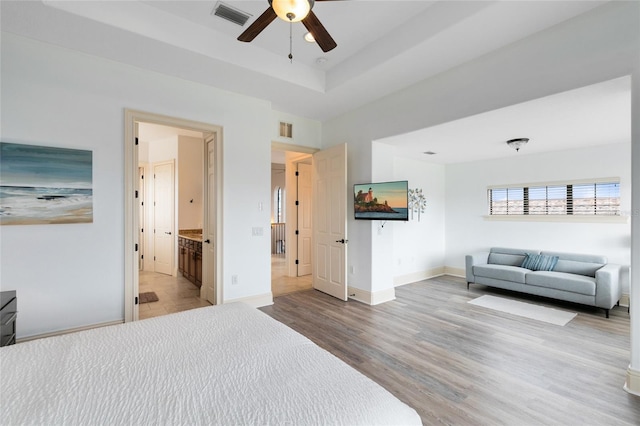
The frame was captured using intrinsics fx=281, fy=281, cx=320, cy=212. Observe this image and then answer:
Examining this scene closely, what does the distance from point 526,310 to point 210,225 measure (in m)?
4.74

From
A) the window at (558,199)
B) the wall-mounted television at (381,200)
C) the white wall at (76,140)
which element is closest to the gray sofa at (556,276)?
the window at (558,199)

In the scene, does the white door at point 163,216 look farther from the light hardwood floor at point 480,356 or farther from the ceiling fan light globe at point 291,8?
the ceiling fan light globe at point 291,8

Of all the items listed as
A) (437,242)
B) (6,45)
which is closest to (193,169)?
(6,45)

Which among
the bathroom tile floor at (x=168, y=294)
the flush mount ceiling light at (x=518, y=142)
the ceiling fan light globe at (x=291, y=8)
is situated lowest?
the bathroom tile floor at (x=168, y=294)

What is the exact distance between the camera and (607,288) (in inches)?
146

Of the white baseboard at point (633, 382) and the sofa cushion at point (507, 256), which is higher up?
the sofa cushion at point (507, 256)

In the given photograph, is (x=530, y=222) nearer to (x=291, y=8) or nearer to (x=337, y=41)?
(x=337, y=41)

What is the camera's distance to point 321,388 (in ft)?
3.68

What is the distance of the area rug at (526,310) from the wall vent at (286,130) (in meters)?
4.03

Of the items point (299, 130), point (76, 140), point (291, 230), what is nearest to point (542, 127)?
point (299, 130)

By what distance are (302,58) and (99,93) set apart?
233 cm

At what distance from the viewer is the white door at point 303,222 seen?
6.37m

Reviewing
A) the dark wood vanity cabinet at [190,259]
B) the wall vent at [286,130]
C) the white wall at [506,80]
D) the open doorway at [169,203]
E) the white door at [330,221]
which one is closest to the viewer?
the white wall at [506,80]

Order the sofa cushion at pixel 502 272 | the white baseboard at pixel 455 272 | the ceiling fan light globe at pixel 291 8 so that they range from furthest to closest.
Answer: the white baseboard at pixel 455 272
the sofa cushion at pixel 502 272
the ceiling fan light globe at pixel 291 8
